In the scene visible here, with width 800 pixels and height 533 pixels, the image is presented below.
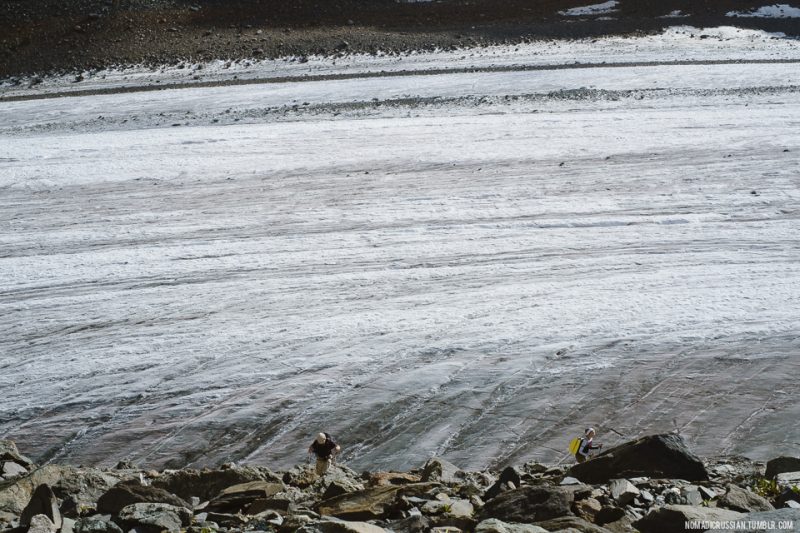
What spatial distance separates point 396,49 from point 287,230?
11.5m

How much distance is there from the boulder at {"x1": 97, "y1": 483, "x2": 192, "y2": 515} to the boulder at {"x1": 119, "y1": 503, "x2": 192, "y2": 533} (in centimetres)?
17

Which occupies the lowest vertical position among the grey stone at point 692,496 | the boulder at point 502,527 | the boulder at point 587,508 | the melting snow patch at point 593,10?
the grey stone at point 692,496

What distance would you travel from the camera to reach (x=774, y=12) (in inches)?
946

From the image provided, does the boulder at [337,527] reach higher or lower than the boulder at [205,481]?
higher

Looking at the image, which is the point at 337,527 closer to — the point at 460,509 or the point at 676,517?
the point at 460,509

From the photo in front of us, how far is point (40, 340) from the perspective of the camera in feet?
26.6

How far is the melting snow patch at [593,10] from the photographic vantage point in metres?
24.2

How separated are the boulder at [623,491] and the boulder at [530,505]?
38 centimetres

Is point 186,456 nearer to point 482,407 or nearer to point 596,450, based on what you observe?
point 482,407

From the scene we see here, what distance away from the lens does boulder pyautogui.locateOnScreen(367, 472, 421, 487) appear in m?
5.59

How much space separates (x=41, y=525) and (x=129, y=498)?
65 cm

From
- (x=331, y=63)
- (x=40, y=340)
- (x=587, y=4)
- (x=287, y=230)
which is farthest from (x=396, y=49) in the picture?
(x=40, y=340)

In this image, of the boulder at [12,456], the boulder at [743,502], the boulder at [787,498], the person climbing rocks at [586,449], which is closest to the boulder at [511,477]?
the person climbing rocks at [586,449]

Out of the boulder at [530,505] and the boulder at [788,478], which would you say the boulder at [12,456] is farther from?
the boulder at [788,478]
